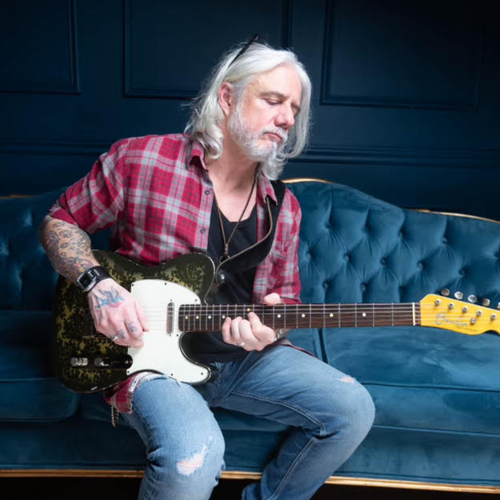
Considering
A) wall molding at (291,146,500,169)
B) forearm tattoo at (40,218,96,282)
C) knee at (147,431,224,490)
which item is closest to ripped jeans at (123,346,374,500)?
knee at (147,431,224,490)

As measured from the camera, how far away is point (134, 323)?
4.35ft

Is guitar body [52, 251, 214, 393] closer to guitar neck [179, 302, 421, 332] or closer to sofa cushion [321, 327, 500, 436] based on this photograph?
guitar neck [179, 302, 421, 332]

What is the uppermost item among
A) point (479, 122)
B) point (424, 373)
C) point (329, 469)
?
point (479, 122)

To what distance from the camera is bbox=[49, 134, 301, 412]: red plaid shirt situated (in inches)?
60.5

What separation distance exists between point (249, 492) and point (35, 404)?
637 millimetres

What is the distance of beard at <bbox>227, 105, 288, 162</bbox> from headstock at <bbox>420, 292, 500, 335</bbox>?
1.99ft

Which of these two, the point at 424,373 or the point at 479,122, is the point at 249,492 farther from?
the point at 479,122

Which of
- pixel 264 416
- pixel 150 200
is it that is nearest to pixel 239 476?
pixel 264 416

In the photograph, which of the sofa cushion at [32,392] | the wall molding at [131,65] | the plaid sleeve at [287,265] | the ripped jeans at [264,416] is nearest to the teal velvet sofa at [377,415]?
the sofa cushion at [32,392]

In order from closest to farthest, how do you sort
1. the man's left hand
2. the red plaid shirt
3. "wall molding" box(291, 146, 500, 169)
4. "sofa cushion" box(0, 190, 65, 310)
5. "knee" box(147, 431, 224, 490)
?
1. "knee" box(147, 431, 224, 490)
2. the man's left hand
3. the red plaid shirt
4. "sofa cushion" box(0, 190, 65, 310)
5. "wall molding" box(291, 146, 500, 169)

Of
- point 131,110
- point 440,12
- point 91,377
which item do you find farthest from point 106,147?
point 440,12

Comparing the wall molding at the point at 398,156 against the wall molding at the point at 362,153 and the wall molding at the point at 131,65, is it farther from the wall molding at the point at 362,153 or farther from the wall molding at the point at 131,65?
the wall molding at the point at 131,65

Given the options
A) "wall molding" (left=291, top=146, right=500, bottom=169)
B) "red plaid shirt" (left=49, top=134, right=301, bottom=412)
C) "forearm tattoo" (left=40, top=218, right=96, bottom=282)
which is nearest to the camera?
"forearm tattoo" (left=40, top=218, right=96, bottom=282)

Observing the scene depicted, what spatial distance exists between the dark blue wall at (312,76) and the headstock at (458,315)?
54.7 inches
